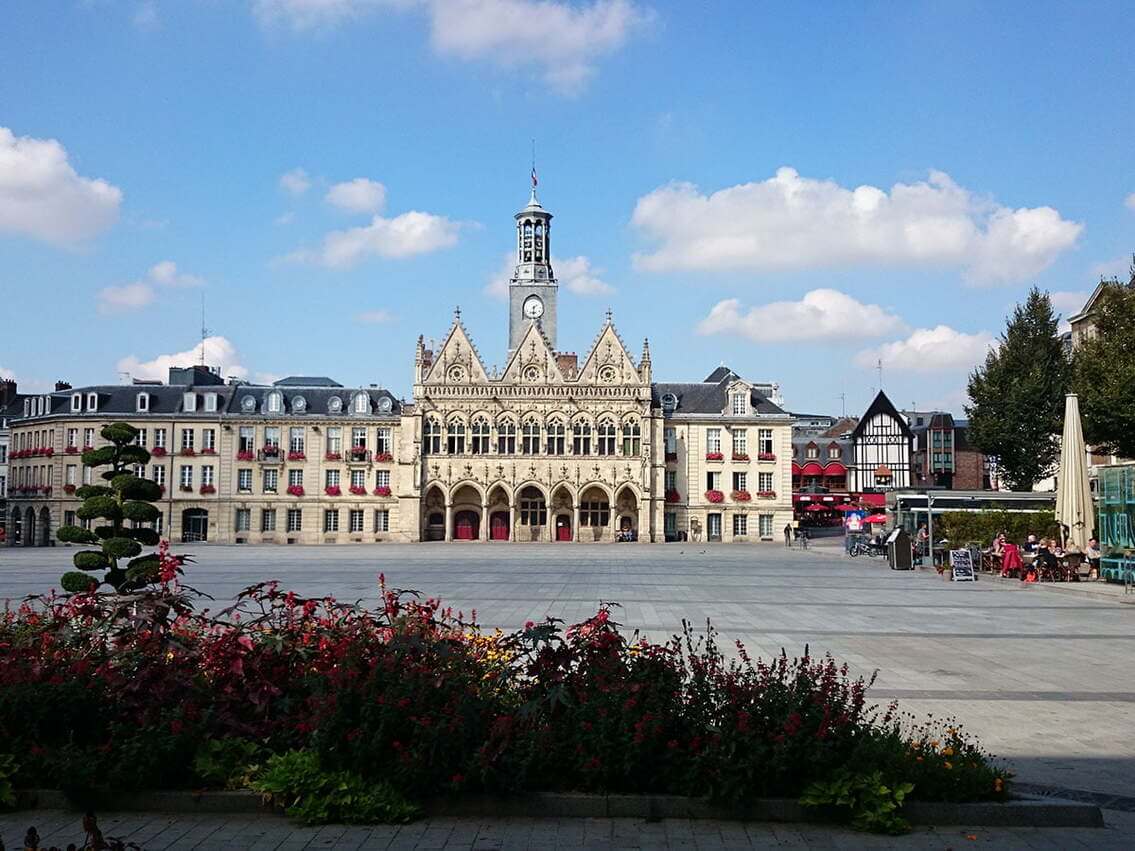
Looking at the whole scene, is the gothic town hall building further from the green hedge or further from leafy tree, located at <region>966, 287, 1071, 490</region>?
the green hedge

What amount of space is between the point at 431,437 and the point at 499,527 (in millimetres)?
→ 8110

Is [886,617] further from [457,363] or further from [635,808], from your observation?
→ [457,363]

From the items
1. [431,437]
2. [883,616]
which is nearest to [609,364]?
[431,437]

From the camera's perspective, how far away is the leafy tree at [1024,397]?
177 feet

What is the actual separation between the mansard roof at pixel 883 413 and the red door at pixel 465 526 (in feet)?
130

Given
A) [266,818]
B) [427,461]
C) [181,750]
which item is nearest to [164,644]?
[181,750]

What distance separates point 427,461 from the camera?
7269 centimetres

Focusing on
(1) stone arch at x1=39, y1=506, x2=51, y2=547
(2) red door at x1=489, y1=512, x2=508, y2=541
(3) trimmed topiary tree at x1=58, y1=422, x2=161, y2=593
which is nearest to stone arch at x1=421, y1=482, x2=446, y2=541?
(2) red door at x1=489, y1=512, x2=508, y2=541

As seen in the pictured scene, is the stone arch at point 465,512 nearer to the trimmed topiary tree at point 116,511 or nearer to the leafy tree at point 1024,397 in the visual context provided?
the leafy tree at point 1024,397

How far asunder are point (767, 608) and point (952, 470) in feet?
247

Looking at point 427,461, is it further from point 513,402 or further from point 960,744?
point 960,744

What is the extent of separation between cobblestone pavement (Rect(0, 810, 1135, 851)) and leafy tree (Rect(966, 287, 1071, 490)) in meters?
50.0

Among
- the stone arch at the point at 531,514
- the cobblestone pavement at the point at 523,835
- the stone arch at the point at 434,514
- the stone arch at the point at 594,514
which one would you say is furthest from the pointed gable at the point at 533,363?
the cobblestone pavement at the point at 523,835

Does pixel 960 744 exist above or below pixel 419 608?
below
